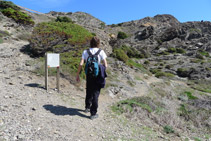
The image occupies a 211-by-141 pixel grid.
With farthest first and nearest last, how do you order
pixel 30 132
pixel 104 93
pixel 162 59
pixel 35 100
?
pixel 162 59, pixel 104 93, pixel 35 100, pixel 30 132

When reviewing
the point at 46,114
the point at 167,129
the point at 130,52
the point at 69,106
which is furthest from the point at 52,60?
the point at 130,52

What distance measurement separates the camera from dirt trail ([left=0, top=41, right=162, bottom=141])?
3.08 m

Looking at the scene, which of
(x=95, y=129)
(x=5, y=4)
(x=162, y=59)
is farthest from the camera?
(x=162, y=59)

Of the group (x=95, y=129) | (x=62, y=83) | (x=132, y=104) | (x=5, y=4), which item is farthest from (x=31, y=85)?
(x=5, y=4)

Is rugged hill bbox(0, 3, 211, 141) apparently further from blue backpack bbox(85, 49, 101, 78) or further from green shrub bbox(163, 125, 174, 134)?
blue backpack bbox(85, 49, 101, 78)

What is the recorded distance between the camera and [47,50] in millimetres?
8305

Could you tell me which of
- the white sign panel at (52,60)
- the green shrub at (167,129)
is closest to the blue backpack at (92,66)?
the white sign panel at (52,60)

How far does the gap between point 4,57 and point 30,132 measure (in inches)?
252

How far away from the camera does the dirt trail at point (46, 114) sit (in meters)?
3.08

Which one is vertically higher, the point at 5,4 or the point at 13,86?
the point at 5,4

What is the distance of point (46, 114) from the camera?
3.89 m

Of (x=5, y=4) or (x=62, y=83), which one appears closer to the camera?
(x=62, y=83)

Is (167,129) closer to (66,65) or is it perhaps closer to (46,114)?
(46,114)

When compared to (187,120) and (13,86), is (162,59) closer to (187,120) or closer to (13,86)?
(187,120)
